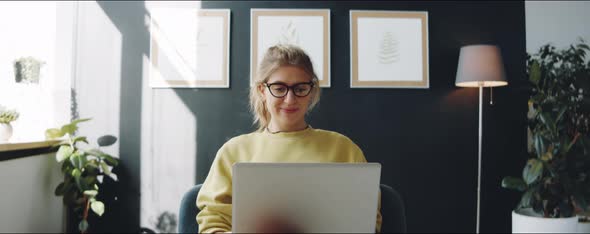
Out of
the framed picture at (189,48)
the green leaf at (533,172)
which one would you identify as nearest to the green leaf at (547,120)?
the green leaf at (533,172)

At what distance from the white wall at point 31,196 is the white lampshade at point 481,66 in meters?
2.81

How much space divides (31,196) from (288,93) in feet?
6.63

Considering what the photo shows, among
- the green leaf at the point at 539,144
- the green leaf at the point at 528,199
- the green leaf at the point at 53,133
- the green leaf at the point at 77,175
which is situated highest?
the green leaf at the point at 53,133

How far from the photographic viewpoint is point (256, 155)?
1.33 meters

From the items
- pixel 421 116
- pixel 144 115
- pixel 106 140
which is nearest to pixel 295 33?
pixel 421 116

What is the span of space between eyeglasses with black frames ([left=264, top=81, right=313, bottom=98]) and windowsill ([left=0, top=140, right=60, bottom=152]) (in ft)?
5.43

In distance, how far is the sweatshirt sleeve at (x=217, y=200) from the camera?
3.97ft

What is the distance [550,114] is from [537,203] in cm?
62

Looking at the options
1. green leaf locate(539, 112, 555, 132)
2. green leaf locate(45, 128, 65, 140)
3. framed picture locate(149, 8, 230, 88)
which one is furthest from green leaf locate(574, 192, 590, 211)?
green leaf locate(45, 128, 65, 140)

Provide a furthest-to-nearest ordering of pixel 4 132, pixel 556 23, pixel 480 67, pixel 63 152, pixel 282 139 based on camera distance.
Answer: pixel 556 23
pixel 480 67
pixel 63 152
pixel 4 132
pixel 282 139

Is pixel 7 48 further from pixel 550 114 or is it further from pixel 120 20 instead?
pixel 550 114

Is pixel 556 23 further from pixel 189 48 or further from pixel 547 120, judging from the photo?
pixel 189 48

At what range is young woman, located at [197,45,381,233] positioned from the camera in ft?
4.27

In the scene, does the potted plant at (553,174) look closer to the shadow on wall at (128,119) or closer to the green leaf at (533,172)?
the green leaf at (533,172)
